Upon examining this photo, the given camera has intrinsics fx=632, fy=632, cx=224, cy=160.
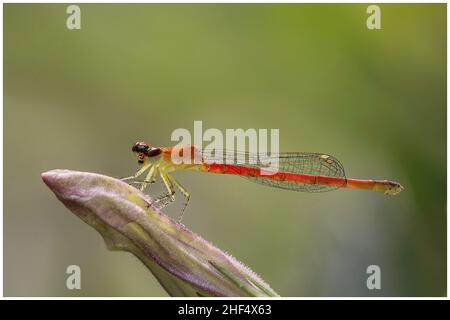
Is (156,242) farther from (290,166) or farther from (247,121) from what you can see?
(247,121)

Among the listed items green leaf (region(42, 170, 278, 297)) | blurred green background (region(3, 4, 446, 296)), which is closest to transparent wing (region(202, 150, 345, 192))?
blurred green background (region(3, 4, 446, 296))

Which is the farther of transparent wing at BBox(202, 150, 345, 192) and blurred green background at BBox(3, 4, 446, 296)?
blurred green background at BBox(3, 4, 446, 296)

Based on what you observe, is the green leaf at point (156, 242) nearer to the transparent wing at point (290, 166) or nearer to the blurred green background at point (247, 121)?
the transparent wing at point (290, 166)

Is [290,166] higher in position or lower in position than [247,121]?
lower

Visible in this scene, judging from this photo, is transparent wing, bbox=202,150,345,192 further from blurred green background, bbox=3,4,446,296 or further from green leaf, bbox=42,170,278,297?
green leaf, bbox=42,170,278,297

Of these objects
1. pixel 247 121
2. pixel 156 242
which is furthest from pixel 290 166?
pixel 156 242

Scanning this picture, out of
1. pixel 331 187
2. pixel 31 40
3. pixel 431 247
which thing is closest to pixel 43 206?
pixel 31 40

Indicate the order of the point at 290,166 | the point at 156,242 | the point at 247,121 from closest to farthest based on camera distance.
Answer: the point at 156,242 → the point at 290,166 → the point at 247,121
